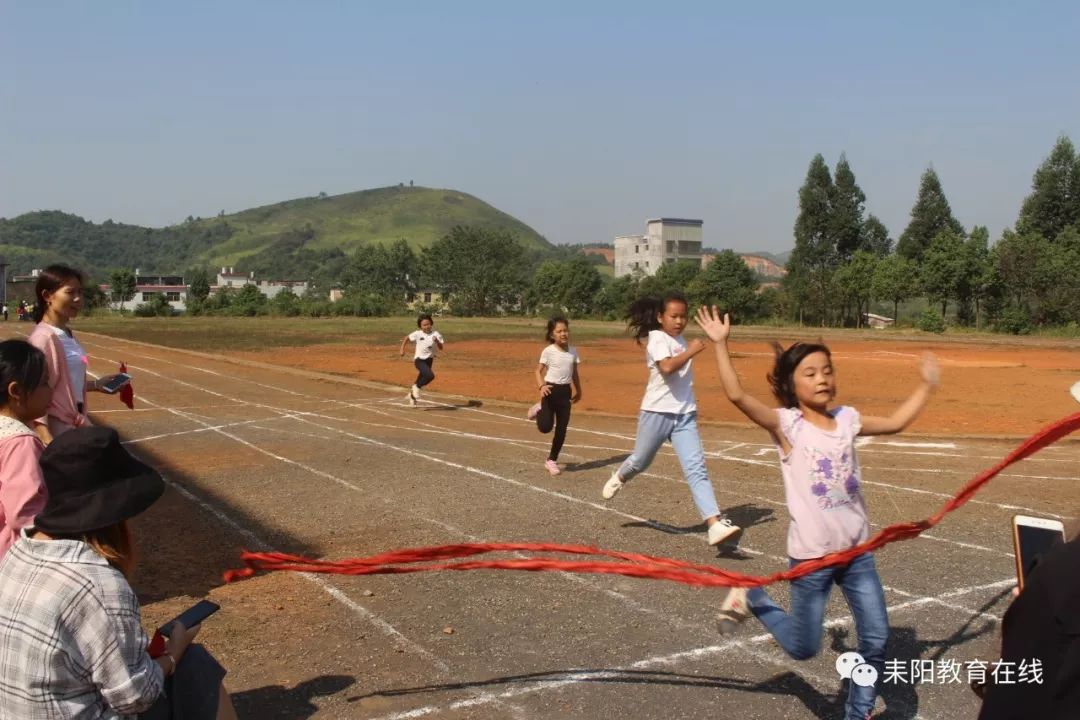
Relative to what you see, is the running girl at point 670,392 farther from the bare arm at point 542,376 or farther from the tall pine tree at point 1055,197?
the tall pine tree at point 1055,197

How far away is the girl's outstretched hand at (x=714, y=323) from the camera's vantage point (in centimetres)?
458

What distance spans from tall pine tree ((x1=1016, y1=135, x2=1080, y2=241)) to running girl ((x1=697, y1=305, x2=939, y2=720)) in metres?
67.7

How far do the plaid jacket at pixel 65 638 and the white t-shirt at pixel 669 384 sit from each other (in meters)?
5.23

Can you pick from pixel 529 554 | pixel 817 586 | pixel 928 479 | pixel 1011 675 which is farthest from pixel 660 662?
pixel 928 479

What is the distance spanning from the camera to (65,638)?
2.65 meters

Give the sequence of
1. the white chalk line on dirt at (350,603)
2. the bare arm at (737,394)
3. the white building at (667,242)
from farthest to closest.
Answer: the white building at (667,242), the white chalk line on dirt at (350,603), the bare arm at (737,394)

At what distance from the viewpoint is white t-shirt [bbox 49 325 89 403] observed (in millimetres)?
5520

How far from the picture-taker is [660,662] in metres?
4.84

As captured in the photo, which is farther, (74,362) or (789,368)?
(74,362)

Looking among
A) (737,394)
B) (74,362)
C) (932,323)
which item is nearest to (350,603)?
(74,362)

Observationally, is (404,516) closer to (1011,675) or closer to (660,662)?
(660,662)

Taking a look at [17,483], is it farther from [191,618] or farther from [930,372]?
[930,372]

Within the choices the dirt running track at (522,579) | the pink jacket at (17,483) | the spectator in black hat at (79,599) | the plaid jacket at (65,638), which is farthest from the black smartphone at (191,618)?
the dirt running track at (522,579)

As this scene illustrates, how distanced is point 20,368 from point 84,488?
5.61 ft
